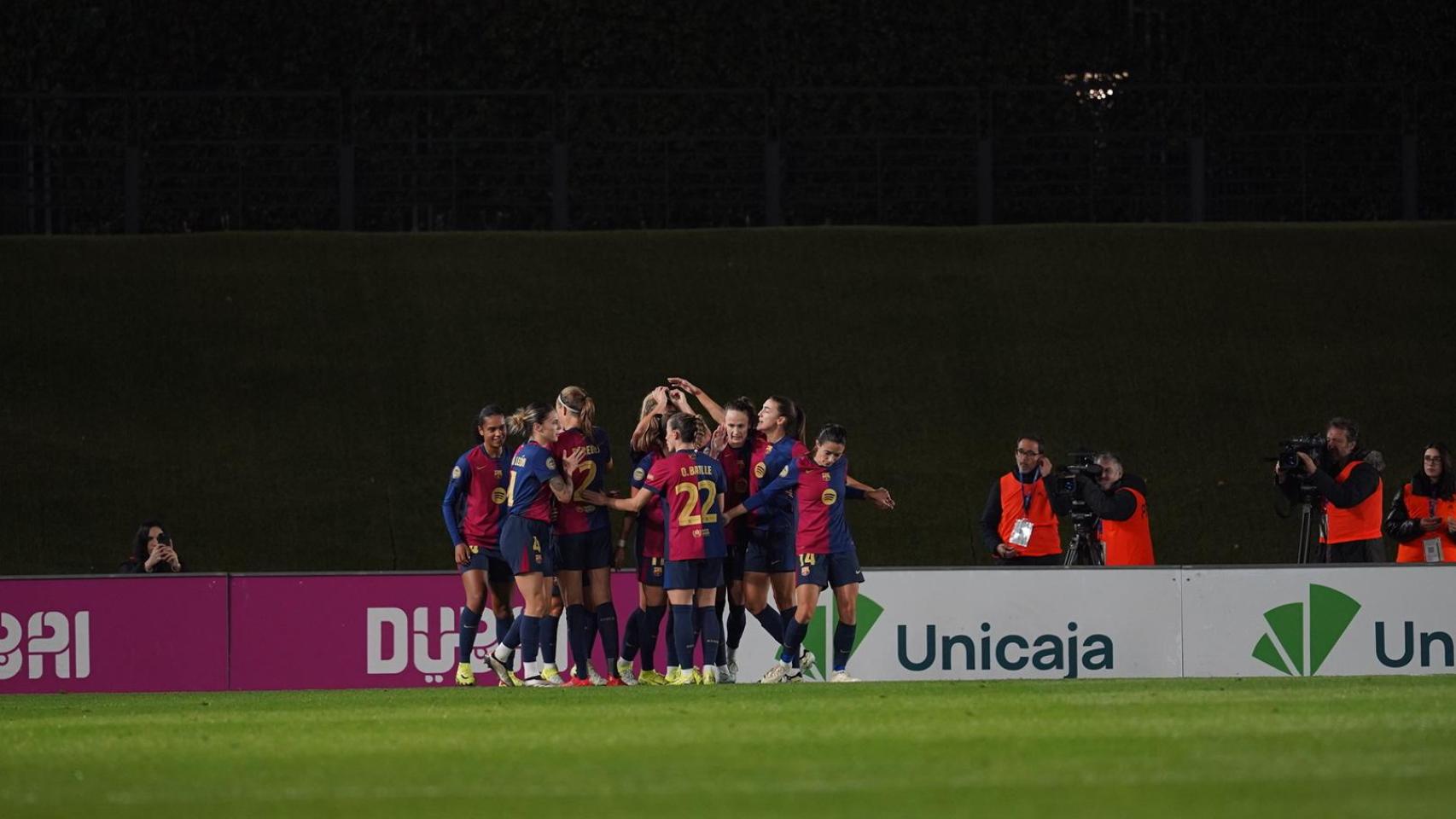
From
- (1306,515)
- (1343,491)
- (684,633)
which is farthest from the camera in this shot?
(1306,515)

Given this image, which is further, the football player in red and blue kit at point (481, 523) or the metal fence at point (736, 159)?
the metal fence at point (736, 159)

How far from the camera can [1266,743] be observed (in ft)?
23.7

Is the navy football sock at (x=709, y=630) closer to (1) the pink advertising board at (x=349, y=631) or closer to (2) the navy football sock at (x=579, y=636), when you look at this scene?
(2) the navy football sock at (x=579, y=636)

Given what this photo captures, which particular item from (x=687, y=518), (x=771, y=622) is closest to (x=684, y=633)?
(x=687, y=518)

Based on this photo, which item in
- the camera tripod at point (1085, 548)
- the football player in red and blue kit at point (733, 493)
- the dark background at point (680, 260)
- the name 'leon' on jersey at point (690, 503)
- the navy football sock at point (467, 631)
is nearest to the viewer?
the name 'leon' on jersey at point (690, 503)

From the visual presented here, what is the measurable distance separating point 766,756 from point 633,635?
19.1 ft

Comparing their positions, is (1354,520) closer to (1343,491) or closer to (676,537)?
(1343,491)

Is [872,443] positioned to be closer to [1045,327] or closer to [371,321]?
[1045,327]

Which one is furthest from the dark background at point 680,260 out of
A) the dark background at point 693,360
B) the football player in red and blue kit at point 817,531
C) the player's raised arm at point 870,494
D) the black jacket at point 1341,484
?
the football player in red and blue kit at point 817,531

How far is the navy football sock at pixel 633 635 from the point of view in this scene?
12.9 m

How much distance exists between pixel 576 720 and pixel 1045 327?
15327mm

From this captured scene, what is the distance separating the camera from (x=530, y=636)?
12375 mm

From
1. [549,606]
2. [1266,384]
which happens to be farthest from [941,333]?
[549,606]

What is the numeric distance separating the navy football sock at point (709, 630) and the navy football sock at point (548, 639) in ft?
3.21
